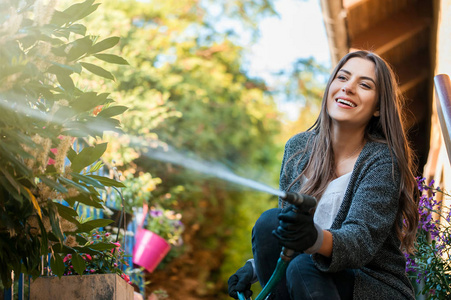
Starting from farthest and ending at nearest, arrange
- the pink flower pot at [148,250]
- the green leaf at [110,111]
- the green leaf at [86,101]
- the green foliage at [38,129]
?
the pink flower pot at [148,250]
the green leaf at [110,111]
the green leaf at [86,101]
the green foliage at [38,129]

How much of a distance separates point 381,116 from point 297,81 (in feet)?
40.6

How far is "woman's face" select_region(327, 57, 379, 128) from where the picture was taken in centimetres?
217

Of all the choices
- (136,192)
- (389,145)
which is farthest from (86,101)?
(136,192)

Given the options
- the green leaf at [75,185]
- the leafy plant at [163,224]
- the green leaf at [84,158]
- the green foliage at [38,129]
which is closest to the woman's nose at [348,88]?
the green foliage at [38,129]

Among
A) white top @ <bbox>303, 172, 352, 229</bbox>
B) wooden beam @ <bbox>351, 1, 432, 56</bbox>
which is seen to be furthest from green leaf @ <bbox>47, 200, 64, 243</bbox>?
wooden beam @ <bbox>351, 1, 432, 56</bbox>

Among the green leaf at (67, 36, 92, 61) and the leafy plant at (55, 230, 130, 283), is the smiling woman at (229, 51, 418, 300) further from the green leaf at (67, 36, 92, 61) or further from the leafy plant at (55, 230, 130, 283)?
the green leaf at (67, 36, 92, 61)

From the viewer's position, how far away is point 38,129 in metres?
1.59

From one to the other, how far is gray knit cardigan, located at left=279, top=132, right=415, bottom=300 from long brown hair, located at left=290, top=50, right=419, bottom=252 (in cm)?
4

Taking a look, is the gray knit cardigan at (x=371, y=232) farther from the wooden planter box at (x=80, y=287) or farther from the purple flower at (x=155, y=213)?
the purple flower at (x=155, y=213)

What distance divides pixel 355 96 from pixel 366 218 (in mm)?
508

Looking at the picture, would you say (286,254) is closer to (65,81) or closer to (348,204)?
(348,204)

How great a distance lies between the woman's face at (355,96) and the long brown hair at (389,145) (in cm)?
3

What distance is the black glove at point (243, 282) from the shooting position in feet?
6.86

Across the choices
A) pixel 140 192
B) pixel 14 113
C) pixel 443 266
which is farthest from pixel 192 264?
pixel 14 113
